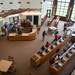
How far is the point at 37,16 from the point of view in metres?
19.5

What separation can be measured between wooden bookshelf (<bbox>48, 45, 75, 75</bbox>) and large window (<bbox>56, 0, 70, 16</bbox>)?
11.1 meters

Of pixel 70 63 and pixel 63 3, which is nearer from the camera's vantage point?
pixel 70 63

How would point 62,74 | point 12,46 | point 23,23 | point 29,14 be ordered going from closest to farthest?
point 62,74, point 12,46, point 23,23, point 29,14

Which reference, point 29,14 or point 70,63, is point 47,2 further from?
point 70,63

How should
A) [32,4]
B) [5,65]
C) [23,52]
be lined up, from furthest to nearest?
[32,4] → [23,52] → [5,65]

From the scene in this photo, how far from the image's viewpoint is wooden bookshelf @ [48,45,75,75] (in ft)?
37.1

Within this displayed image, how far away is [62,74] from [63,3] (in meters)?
14.3

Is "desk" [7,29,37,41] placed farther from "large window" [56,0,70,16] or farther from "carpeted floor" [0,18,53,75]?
"large window" [56,0,70,16]

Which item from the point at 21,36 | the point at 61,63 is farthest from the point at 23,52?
the point at 61,63

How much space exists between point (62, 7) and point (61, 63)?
1339 centimetres

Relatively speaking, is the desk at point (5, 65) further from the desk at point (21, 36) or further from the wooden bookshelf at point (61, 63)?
the desk at point (21, 36)

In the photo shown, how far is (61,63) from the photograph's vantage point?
A: 38.9 ft

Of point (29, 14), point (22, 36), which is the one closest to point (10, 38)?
point (22, 36)

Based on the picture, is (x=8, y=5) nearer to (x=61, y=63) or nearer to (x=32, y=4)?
(x=32, y=4)
